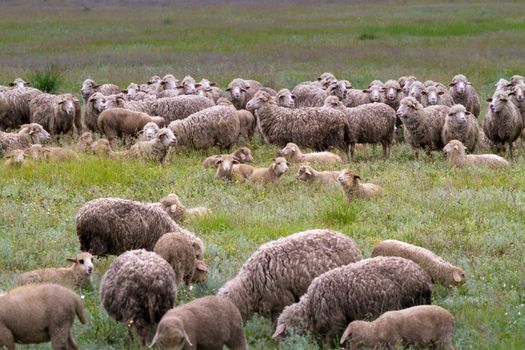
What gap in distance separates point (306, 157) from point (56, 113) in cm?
611

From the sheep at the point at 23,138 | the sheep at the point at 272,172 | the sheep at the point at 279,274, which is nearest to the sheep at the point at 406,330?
the sheep at the point at 279,274

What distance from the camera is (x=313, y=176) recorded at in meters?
14.2

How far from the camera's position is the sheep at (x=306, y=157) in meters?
16.1

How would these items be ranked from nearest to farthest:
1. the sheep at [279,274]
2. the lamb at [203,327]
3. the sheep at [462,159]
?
the lamb at [203,327]
the sheep at [279,274]
the sheep at [462,159]

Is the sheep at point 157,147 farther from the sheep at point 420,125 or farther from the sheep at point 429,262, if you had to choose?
the sheep at point 429,262

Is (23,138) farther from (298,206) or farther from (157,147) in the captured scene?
(298,206)

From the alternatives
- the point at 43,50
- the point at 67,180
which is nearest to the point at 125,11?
the point at 43,50

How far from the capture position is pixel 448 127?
17391mm

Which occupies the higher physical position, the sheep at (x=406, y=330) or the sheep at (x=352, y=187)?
the sheep at (x=406, y=330)

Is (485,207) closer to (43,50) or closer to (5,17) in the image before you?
(43,50)

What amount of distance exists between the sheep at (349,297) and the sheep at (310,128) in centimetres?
910

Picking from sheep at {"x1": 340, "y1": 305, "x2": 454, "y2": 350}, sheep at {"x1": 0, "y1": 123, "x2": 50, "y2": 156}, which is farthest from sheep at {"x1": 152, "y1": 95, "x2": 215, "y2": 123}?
sheep at {"x1": 340, "y1": 305, "x2": 454, "y2": 350}

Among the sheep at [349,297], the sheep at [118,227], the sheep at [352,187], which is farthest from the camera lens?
the sheep at [352,187]

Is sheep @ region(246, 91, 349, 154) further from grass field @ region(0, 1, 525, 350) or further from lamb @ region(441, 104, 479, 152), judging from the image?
lamb @ region(441, 104, 479, 152)
